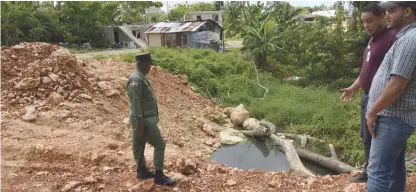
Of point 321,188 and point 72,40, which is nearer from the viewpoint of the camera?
point 321,188

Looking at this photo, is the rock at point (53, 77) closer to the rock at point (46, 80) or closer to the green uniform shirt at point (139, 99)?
the rock at point (46, 80)

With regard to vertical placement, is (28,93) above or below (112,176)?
above

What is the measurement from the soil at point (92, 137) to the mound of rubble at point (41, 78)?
0.02 metres

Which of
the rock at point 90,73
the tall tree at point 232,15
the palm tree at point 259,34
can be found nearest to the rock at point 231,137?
the rock at point 90,73

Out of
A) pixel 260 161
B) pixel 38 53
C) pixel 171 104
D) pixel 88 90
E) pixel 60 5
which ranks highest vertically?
pixel 60 5

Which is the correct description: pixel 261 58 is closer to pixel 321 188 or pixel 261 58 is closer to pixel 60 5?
pixel 321 188

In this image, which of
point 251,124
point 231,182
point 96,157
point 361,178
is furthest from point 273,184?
point 251,124

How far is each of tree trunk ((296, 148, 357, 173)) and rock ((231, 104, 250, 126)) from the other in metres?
2.36

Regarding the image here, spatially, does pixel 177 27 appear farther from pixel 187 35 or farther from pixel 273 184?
pixel 273 184

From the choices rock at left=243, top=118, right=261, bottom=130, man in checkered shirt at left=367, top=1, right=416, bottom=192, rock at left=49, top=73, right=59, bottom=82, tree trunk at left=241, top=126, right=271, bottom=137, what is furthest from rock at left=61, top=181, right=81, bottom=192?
rock at left=243, top=118, right=261, bottom=130

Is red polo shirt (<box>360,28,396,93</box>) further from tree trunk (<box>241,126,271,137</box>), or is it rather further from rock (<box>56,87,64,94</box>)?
rock (<box>56,87,64,94</box>)

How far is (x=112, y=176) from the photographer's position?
4.20 metres

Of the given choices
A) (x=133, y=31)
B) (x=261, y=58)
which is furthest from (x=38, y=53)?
(x=133, y=31)

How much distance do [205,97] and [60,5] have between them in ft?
64.3
